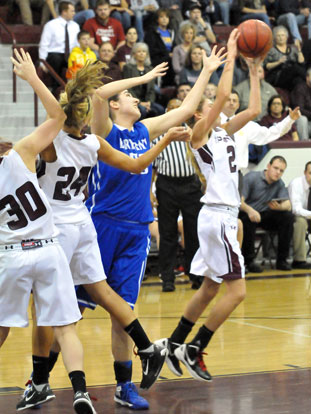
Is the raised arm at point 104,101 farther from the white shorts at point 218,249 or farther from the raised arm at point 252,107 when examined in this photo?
the white shorts at point 218,249

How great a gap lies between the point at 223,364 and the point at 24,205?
2315 millimetres

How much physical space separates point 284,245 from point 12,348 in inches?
220

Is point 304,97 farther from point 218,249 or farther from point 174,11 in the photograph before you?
point 218,249

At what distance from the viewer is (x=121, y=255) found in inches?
213

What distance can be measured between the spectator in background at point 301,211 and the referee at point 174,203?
6.71 ft

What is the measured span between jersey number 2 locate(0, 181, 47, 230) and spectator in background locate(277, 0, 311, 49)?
12003 mm

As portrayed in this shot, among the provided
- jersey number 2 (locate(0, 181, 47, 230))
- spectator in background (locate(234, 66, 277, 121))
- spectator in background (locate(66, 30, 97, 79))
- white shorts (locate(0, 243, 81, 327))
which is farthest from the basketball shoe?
spectator in background (locate(234, 66, 277, 121))

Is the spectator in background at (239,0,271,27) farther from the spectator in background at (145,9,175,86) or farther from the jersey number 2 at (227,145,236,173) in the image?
the jersey number 2 at (227,145,236,173)

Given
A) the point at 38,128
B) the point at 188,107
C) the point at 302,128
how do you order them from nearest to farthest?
1. the point at 38,128
2. the point at 188,107
3. the point at 302,128

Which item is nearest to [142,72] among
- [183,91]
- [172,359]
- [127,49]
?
[183,91]

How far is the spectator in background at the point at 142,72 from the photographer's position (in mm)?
12578

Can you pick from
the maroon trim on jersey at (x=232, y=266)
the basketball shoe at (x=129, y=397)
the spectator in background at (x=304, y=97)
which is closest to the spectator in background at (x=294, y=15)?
the spectator in background at (x=304, y=97)

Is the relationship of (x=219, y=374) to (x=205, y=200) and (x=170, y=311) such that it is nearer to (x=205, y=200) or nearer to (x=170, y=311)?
(x=205, y=200)

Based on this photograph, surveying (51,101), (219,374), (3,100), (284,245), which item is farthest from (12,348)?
(3,100)
